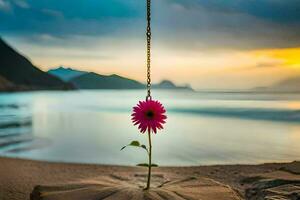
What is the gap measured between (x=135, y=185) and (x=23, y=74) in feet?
518

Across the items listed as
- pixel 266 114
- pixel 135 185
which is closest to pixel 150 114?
pixel 135 185

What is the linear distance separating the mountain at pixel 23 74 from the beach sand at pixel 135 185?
136 m

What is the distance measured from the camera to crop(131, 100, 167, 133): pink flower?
7.84ft

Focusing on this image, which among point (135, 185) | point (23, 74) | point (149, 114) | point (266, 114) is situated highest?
point (23, 74)

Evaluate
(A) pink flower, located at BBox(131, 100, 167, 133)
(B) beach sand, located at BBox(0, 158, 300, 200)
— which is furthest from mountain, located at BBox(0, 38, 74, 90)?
(A) pink flower, located at BBox(131, 100, 167, 133)

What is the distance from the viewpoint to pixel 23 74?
15138cm

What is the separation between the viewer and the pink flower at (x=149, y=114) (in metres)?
2.39

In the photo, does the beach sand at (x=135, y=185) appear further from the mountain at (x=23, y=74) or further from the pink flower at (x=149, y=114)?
the mountain at (x=23, y=74)

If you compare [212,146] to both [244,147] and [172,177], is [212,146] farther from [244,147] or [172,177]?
[172,177]

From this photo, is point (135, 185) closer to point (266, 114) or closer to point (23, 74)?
point (266, 114)

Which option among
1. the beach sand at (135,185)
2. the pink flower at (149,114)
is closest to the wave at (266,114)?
the beach sand at (135,185)

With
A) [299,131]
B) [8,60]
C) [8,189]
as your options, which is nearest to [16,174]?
[8,189]

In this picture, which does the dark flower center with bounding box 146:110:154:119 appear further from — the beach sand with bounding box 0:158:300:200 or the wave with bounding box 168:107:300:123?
the wave with bounding box 168:107:300:123

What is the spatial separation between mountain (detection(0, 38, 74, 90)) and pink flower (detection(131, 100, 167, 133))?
141201 mm
